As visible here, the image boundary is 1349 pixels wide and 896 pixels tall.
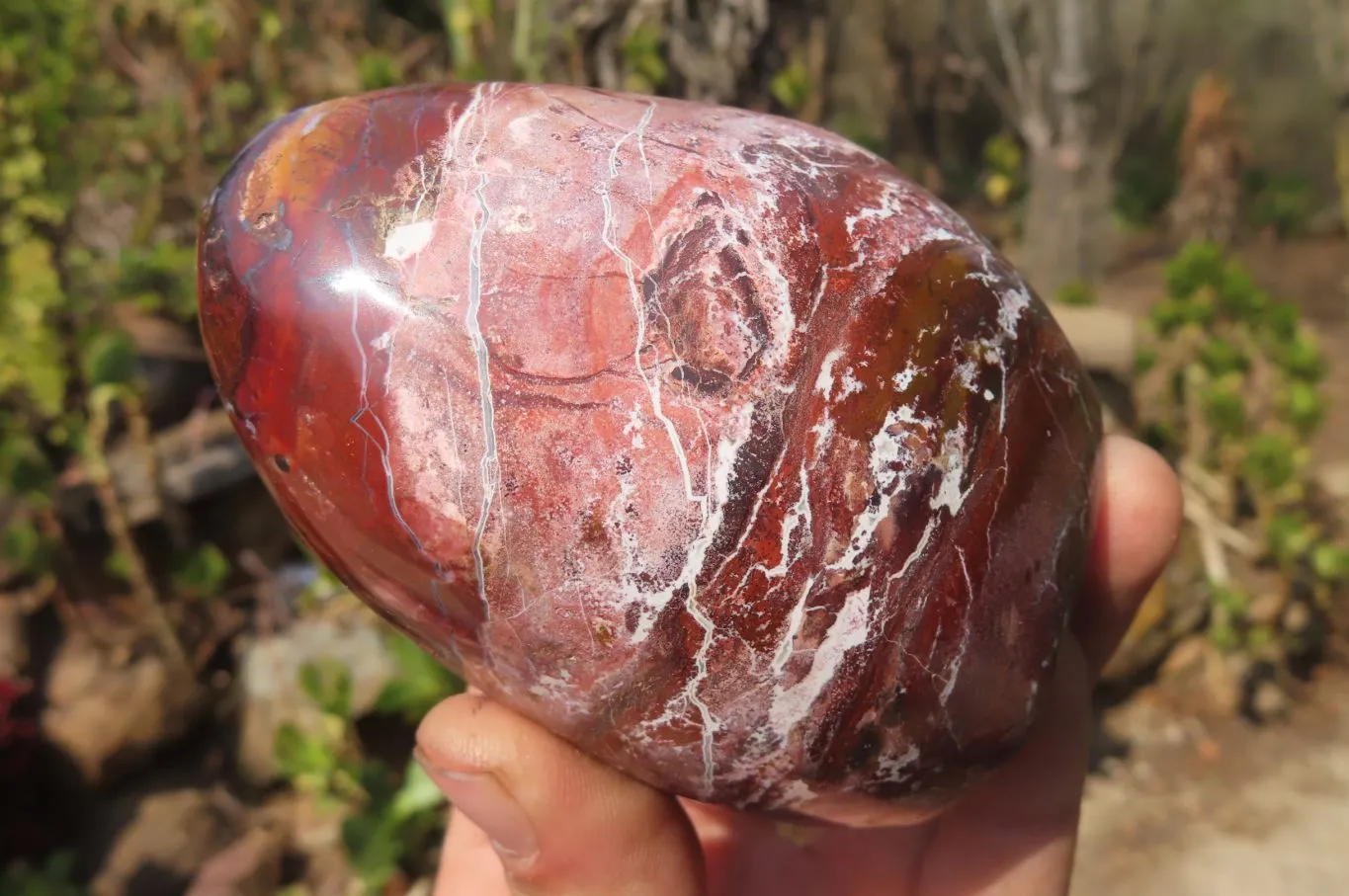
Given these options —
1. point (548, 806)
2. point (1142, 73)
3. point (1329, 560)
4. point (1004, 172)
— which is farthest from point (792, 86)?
point (1142, 73)

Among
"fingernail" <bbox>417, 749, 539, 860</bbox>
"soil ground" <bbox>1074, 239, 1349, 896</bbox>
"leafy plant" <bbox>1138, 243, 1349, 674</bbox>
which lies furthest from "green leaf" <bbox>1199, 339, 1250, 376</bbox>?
"fingernail" <bbox>417, 749, 539, 860</bbox>

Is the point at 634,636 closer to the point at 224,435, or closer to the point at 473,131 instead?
the point at 473,131

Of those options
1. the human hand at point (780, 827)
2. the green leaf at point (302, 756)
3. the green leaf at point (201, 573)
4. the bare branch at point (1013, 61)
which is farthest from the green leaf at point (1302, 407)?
the green leaf at point (201, 573)

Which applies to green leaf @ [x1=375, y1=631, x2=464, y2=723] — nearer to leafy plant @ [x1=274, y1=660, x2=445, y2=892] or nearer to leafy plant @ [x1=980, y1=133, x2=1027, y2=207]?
leafy plant @ [x1=274, y1=660, x2=445, y2=892]

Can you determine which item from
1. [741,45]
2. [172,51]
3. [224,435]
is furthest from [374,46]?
[224,435]

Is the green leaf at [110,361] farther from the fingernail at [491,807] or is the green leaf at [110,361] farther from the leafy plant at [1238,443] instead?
the leafy plant at [1238,443]

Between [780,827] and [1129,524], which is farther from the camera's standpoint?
[780,827]

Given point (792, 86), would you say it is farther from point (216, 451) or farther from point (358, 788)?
point (358, 788)

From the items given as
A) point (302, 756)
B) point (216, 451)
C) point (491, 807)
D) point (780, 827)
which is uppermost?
point (491, 807)
